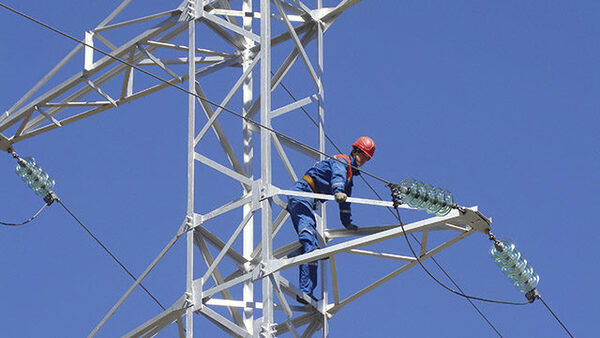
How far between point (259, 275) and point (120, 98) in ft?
18.8

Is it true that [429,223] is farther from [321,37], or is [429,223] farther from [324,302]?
[321,37]

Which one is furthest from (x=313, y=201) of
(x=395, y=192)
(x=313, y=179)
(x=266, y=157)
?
(x=395, y=192)

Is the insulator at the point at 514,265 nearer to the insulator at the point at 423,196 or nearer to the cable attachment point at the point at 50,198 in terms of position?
the insulator at the point at 423,196

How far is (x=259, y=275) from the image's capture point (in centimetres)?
2356

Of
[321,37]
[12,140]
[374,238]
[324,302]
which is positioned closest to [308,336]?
[324,302]

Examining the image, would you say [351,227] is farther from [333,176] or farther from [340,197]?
[340,197]

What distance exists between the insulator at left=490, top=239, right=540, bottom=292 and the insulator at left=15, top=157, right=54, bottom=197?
862cm

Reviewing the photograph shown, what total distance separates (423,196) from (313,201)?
3.16 meters

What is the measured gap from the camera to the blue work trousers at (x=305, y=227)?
25.0m

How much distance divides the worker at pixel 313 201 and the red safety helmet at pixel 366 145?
0.37 m

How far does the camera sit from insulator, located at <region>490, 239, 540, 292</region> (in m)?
23.1

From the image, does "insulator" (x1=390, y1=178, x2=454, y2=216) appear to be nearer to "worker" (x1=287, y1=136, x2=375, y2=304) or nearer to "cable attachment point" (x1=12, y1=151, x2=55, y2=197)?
"worker" (x1=287, y1=136, x2=375, y2=304)

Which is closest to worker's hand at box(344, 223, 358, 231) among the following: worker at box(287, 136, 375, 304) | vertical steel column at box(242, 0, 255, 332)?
worker at box(287, 136, 375, 304)

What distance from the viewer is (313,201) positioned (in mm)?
25453
